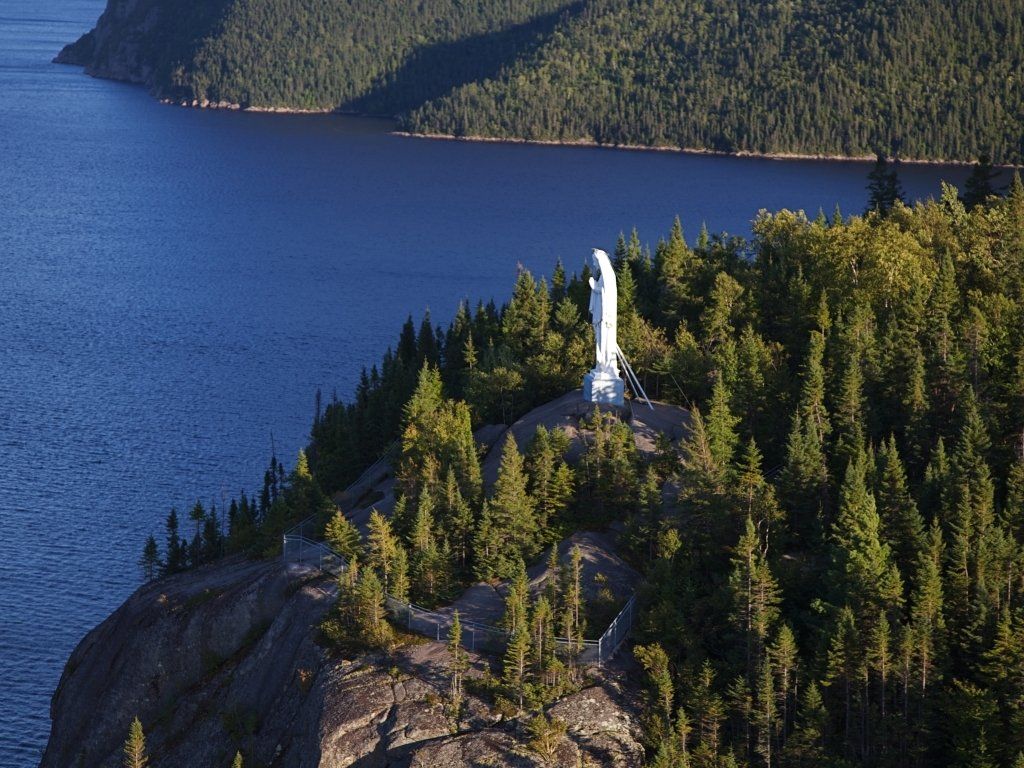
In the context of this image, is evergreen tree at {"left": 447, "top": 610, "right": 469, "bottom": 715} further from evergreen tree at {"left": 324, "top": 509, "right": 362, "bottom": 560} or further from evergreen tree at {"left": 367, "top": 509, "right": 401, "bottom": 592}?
evergreen tree at {"left": 324, "top": 509, "right": 362, "bottom": 560}

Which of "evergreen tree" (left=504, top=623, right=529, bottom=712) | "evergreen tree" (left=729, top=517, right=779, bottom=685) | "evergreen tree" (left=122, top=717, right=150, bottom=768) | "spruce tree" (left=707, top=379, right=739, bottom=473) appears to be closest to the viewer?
"evergreen tree" (left=504, top=623, right=529, bottom=712)

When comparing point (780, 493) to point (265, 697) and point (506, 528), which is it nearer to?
point (506, 528)

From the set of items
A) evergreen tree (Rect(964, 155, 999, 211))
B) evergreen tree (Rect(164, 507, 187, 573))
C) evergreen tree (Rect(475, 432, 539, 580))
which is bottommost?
evergreen tree (Rect(164, 507, 187, 573))

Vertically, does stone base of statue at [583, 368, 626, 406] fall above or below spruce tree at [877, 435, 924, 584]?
above

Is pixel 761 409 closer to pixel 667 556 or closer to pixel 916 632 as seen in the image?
pixel 667 556

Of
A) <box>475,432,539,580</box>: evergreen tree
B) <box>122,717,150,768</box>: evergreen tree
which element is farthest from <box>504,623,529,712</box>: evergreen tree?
<box>122,717,150,768</box>: evergreen tree

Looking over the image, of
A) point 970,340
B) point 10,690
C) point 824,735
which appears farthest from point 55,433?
point 824,735

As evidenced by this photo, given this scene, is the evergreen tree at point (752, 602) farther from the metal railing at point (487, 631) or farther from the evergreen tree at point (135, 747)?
the evergreen tree at point (135, 747)
